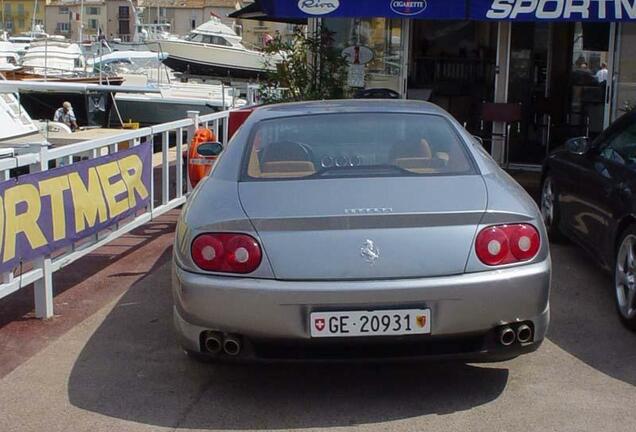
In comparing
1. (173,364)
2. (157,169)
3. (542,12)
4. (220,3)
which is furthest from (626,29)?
(220,3)

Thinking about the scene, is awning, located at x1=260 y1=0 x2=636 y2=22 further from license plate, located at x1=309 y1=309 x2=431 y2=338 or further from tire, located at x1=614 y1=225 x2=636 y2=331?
license plate, located at x1=309 y1=309 x2=431 y2=338

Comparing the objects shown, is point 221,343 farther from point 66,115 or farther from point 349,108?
point 66,115

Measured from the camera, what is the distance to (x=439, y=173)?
4797mm

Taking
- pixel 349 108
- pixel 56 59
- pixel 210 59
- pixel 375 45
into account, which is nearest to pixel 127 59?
pixel 210 59

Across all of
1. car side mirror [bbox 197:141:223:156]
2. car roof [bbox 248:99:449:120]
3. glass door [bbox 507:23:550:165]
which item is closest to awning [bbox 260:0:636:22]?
glass door [bbox 507:23:550:165]

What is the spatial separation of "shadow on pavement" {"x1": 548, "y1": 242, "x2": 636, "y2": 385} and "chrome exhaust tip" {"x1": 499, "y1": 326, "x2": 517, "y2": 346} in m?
0.98

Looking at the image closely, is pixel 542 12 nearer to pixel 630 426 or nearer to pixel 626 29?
pixel 626 29

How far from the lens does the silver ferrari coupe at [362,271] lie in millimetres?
4117

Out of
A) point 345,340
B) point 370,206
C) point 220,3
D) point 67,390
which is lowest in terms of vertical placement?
point 67,390

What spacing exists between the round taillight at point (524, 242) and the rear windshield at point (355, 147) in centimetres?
58

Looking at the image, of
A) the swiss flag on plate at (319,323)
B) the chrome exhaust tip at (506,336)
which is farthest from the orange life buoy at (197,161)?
the chrome exhaust tip at (506,336)

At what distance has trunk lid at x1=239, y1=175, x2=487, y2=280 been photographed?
4137 millimetres

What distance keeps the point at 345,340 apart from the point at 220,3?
96.7 m

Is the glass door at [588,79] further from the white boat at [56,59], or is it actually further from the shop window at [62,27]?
the shop window at [62,27]
